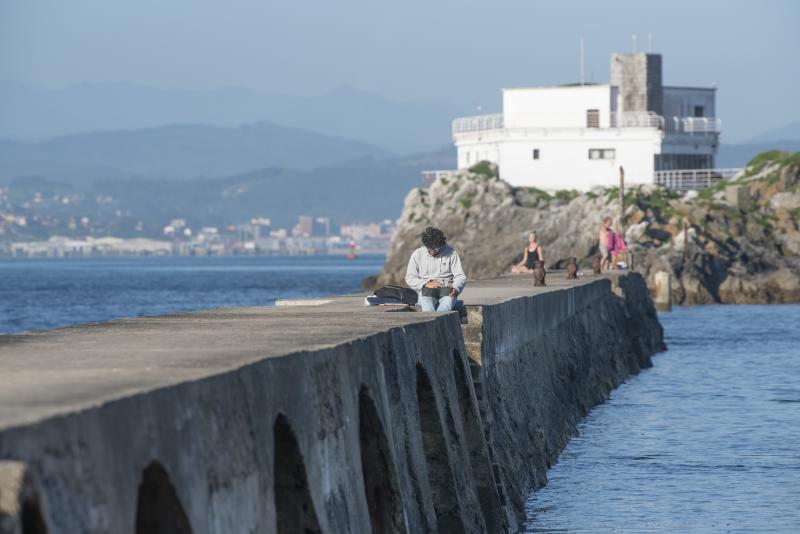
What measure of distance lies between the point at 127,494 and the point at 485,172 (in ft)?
300

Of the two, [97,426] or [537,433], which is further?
[537,433]

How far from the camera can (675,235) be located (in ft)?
264

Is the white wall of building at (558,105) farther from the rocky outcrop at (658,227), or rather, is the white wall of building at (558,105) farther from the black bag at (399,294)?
the black bag at (399,294)

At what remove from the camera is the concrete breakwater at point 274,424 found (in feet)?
24.4

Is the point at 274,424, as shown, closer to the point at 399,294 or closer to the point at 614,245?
the point at 399,294

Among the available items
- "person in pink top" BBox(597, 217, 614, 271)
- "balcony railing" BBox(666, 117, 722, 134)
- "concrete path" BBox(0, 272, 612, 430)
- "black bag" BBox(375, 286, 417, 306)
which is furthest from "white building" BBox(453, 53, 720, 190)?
"concrete path" BBox(0, 272, 612, 430)

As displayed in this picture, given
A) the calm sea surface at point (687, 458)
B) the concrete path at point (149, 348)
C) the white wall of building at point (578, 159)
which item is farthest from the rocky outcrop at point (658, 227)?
the concrete path at point (149, 348)

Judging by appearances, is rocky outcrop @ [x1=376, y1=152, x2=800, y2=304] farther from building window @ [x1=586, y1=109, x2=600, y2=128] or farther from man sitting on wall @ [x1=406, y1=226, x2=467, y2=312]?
man sitting on wall @ [x1=406, y1=226, x2=467, y2=312]

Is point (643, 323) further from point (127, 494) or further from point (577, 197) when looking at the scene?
point (577, 197)

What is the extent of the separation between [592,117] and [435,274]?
81316 millimetres

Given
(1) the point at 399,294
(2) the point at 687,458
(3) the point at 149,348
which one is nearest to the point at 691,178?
(2) the point at 687,458

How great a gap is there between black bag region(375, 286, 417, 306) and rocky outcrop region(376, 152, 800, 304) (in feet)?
188

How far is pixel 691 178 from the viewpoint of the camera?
316 ft

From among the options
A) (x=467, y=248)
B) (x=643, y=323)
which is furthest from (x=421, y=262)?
(x=467, y=248)
